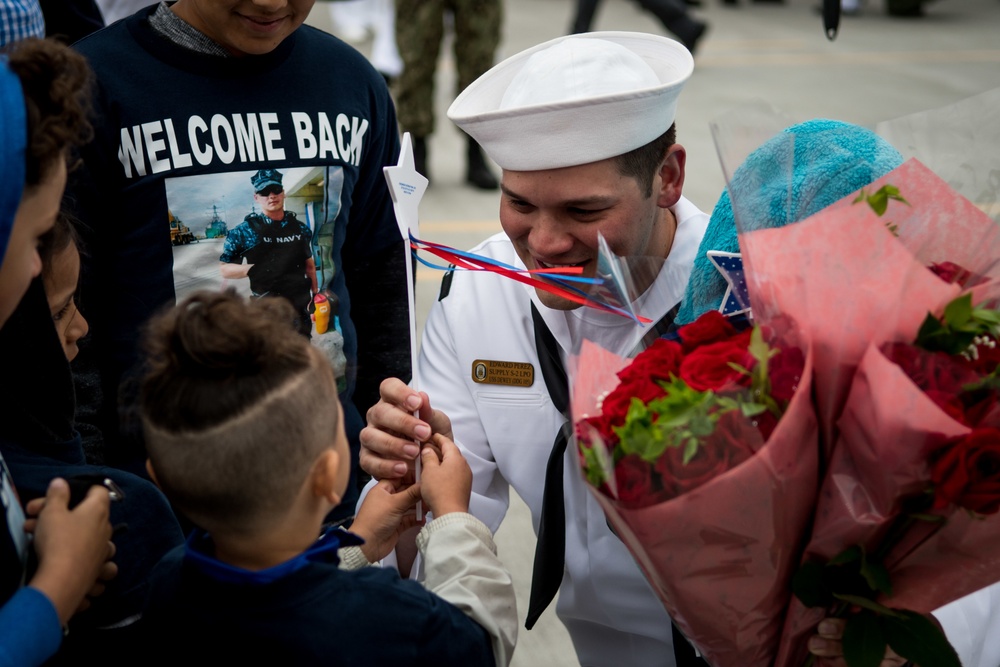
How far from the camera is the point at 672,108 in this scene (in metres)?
2.12

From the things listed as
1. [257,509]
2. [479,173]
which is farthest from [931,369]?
[479,173]

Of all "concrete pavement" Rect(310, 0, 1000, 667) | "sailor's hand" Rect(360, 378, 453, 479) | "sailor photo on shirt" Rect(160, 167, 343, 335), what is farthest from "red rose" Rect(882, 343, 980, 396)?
"concrete pavement" Rect(310, 0, 1000, 667)

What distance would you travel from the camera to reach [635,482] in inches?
53.1

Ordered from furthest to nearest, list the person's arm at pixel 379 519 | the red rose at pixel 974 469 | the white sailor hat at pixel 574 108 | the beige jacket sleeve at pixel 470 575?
1. the white sailor hat at pixel 574 108
2. the person's arm at pixel 379 519
3. the beige jacket sleeve at pixel 470 575
4. the red rose at pixel 974 469

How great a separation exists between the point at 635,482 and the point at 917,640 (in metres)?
0.42

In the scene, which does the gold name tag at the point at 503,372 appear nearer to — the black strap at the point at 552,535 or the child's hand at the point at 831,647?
the black strap at the point at 552,535

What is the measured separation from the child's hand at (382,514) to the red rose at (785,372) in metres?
0.71

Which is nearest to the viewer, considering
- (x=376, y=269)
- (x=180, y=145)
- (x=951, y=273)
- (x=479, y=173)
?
(x=951, y=273)

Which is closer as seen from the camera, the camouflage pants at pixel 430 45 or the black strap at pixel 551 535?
the black strap at pixel 551 535

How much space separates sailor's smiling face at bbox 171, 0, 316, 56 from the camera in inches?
81.0

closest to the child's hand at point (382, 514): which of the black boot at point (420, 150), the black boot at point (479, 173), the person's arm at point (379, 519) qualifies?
the person's arm at point (379, 519)

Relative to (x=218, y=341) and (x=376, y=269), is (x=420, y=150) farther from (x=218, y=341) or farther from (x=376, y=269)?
(x=218, y=341)

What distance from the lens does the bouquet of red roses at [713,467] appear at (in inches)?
51.9

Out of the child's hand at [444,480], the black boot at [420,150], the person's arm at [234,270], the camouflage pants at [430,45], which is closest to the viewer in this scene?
the child's hand at [444,480]
